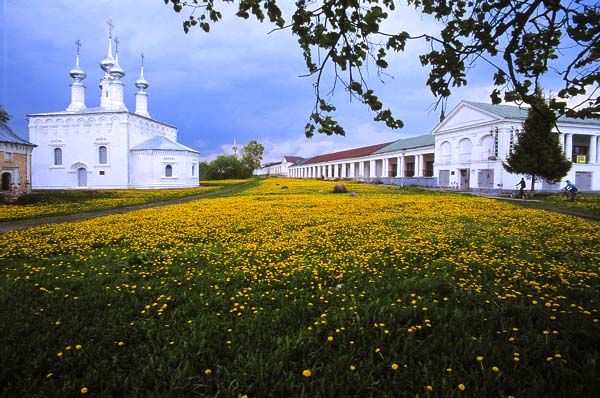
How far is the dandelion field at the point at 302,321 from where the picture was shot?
249cm

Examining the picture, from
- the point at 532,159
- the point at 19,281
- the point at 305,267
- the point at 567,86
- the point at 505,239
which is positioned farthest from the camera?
the point at 532,159

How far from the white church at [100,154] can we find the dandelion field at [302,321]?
3846 centimetres

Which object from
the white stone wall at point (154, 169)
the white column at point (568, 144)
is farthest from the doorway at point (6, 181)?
the white column at point (568, 144)

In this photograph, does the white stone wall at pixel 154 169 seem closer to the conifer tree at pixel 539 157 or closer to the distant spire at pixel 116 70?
the distant spire at pixel 116 70

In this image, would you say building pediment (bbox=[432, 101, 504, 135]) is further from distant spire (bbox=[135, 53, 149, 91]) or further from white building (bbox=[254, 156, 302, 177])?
white building (bbox=[254, 156, 302, 177])

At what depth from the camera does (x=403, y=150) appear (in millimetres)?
48875

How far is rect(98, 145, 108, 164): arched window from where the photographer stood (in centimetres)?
4272

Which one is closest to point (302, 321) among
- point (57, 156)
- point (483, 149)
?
point (483, 149)

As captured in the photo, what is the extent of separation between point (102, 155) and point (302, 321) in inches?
1923

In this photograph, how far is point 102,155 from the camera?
42.9m

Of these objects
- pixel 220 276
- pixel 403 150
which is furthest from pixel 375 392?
pixel 403 150

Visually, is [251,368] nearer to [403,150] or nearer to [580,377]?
[580,377]

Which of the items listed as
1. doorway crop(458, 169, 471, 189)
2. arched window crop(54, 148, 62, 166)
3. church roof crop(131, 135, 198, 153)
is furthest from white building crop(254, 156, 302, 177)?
doorway crop(458, 169, 471, 189)

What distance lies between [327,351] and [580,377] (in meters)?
2.03
